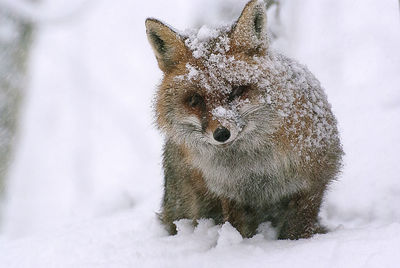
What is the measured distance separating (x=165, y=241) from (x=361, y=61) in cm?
431

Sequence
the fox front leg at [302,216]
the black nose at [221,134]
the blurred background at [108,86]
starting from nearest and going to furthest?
1. the black nose at [221,134]
2. the fox front leg at [302,216]
3. the blurred background at [108,86]

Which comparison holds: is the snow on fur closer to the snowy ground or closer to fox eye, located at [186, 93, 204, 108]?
fox eye, located at [186, 93, 204, 108]

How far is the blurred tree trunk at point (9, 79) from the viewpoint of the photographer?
6.98 meters

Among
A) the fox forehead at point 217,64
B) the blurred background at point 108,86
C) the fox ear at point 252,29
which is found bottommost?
the fox forehead at point 217,64

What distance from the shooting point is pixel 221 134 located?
2.63 meters

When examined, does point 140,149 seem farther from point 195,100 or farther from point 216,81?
point 216,81

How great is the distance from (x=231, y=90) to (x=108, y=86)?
5.34 meters

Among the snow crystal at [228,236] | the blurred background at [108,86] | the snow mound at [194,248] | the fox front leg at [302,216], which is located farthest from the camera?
the blurred background at [108,86]

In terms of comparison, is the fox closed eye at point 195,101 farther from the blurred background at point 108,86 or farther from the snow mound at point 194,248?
the blurred background at point 108,86

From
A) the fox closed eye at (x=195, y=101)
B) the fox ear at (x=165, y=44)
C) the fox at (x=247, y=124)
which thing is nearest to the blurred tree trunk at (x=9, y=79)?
the fox at (x=247, y=124)

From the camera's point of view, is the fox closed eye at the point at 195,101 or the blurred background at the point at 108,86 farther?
the blurred background at the point at 108,86

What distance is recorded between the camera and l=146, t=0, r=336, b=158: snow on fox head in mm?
2752

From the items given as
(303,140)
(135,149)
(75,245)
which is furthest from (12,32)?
(303,140)

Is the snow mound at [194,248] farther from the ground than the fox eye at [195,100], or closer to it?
closer to it
